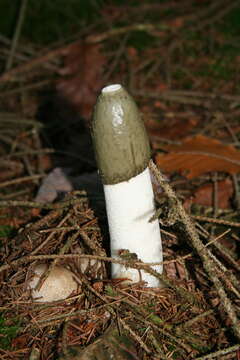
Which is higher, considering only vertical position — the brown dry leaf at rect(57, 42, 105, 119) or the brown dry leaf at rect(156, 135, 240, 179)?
the brown dry leaf at rect(57, 42, 105, 119)

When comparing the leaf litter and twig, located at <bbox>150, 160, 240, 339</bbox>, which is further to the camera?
the leaf litter

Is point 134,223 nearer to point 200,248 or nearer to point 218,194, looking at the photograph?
point 200,248

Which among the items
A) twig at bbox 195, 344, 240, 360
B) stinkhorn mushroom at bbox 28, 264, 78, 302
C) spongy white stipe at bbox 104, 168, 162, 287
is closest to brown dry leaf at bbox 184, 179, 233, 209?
spongy white stipe at bbox 104, 168, 162, 287

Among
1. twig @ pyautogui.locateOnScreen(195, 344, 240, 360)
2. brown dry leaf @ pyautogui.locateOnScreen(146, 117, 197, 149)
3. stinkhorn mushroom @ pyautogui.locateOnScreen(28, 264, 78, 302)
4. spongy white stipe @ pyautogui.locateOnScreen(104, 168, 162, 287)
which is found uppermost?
brown dry leaf @ pyautogui.locateOnScreen(146, 117, 197, 149)

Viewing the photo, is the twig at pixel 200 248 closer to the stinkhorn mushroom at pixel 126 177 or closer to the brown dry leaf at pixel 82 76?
the stinkhorn mushroom at pixel 126 177

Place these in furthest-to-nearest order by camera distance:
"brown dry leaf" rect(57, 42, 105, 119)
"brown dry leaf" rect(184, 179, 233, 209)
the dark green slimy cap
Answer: "brown dry leaf" rect(57, 42, 105, 119)
"brown dry leaf" rect(184, 179, 233, 209)
the dark green slimy cap

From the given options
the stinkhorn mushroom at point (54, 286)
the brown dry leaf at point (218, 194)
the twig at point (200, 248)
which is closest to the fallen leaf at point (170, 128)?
the brown dry leaf at point (218, 194)

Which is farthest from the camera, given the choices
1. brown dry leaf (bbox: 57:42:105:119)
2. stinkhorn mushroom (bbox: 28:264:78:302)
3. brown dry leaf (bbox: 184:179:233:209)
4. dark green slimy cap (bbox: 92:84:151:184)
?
brown dry leaf (bbox: 57:42:105:119)

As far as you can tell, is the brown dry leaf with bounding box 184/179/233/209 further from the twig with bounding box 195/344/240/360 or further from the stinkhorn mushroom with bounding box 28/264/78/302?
the twig with bounding box 195/344/240/360
